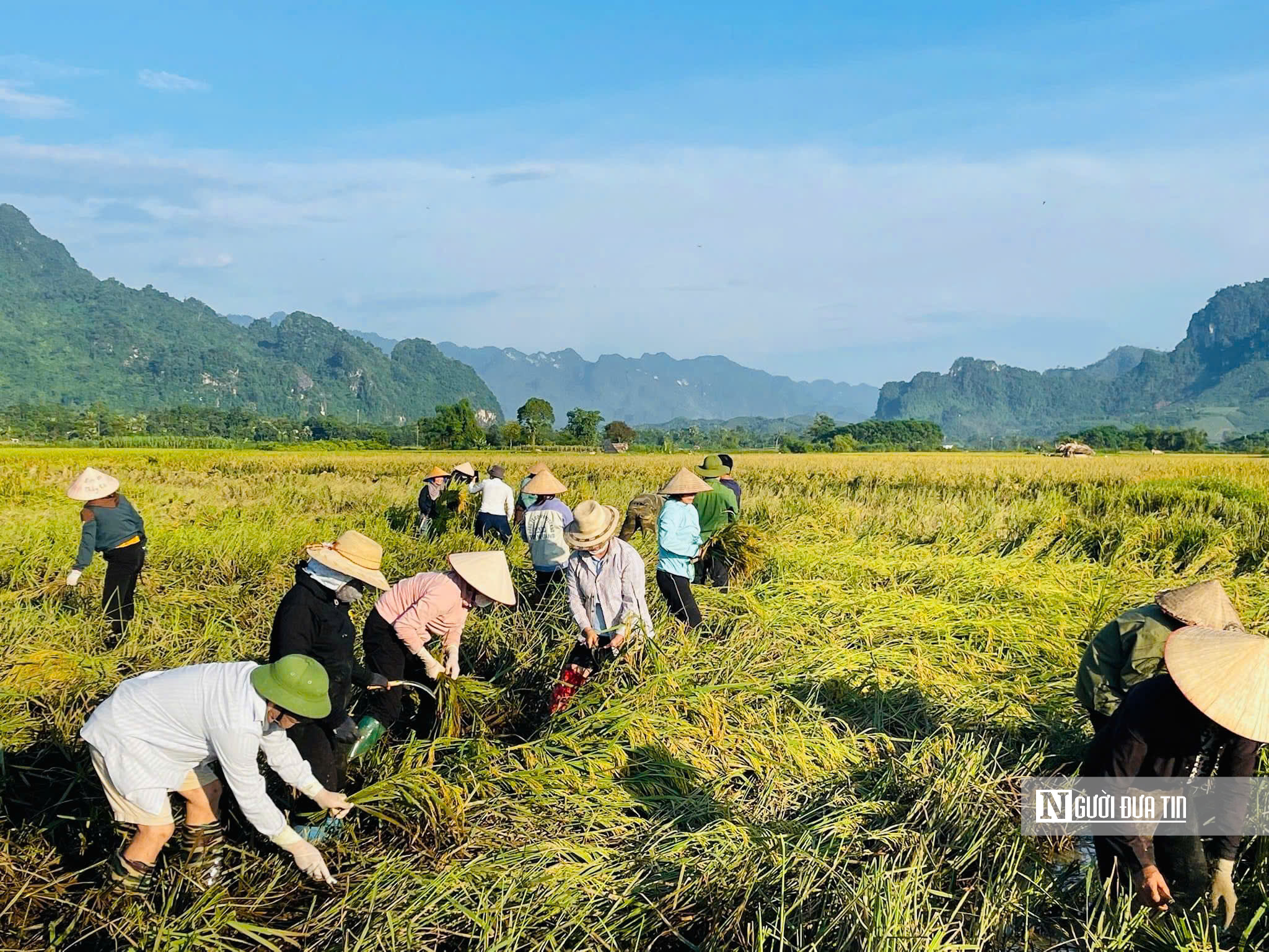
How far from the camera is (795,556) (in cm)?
740

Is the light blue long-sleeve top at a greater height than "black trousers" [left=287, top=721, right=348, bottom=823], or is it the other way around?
the light blue long-sleeve top

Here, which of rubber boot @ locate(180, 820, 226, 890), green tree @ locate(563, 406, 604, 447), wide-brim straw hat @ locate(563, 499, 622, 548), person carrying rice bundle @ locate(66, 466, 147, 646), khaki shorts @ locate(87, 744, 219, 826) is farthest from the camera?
green tree @ locate(563, 406, 604, 447)

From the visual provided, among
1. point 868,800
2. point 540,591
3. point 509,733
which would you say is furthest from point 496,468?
point 868,800

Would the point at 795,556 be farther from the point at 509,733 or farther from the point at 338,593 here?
the point at 338,593

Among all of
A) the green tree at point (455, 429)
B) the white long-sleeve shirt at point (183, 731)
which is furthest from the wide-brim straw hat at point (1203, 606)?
the green tree at point (455, 429)

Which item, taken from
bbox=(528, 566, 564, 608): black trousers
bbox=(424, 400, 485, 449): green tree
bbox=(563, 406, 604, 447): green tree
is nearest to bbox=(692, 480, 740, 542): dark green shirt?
bbox=(528, 566, 564, 608): black trousers

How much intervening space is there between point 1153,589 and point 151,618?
732cm

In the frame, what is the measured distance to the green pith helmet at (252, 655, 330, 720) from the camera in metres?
2.47

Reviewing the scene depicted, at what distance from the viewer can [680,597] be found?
511 cm

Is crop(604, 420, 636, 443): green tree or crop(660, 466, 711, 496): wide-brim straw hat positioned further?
crop(604, 420, 636, 443): green tree

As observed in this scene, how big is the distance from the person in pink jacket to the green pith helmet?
1176 mm

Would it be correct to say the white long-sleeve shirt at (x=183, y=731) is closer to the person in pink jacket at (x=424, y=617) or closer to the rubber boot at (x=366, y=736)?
the rubber boot at (x=366, y=736)

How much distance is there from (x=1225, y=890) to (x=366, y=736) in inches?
116

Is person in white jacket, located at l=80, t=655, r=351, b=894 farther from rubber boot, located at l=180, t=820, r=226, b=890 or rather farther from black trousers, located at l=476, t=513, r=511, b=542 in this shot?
black trousers, located at l=476, t=513, r=511, b=542
